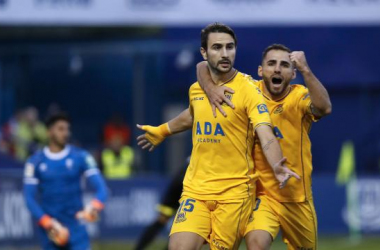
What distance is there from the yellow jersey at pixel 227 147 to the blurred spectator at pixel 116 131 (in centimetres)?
1258

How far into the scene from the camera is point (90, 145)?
2278 centimetres

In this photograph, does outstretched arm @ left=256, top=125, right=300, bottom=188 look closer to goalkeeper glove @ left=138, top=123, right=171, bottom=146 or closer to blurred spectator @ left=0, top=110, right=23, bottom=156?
goalkeeper glove @ left=138, top=123, right=171, bottom=146

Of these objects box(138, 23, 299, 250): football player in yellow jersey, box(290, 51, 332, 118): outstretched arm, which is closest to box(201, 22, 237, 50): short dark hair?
box(138, 23, 299, 250): football player in yellow jersey

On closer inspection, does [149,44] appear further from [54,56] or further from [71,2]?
[71,2]

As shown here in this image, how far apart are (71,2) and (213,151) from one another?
28.6 feet

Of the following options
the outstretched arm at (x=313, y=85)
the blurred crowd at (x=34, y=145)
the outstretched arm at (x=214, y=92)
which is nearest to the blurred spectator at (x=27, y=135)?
the blurred crowd at (x=34, y=145)

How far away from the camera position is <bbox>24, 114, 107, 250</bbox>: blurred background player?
1094 centimetres

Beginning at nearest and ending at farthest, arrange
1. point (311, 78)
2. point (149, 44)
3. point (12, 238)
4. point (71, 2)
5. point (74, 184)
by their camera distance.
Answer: point (311, 78) < point (74, 184) < point (12, 238) < point (71, 2) < point (149, 44)

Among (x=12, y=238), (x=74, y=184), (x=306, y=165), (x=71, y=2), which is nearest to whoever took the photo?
(x=306, y=165)

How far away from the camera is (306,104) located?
8.76 meters

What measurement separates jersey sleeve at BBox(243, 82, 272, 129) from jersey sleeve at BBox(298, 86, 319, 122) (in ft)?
1.67

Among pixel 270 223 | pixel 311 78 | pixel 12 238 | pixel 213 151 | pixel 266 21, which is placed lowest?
pixel 12 238

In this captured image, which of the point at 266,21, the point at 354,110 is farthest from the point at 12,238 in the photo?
the point at 354,110

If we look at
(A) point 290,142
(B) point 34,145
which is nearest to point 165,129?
(A) point 290,142
